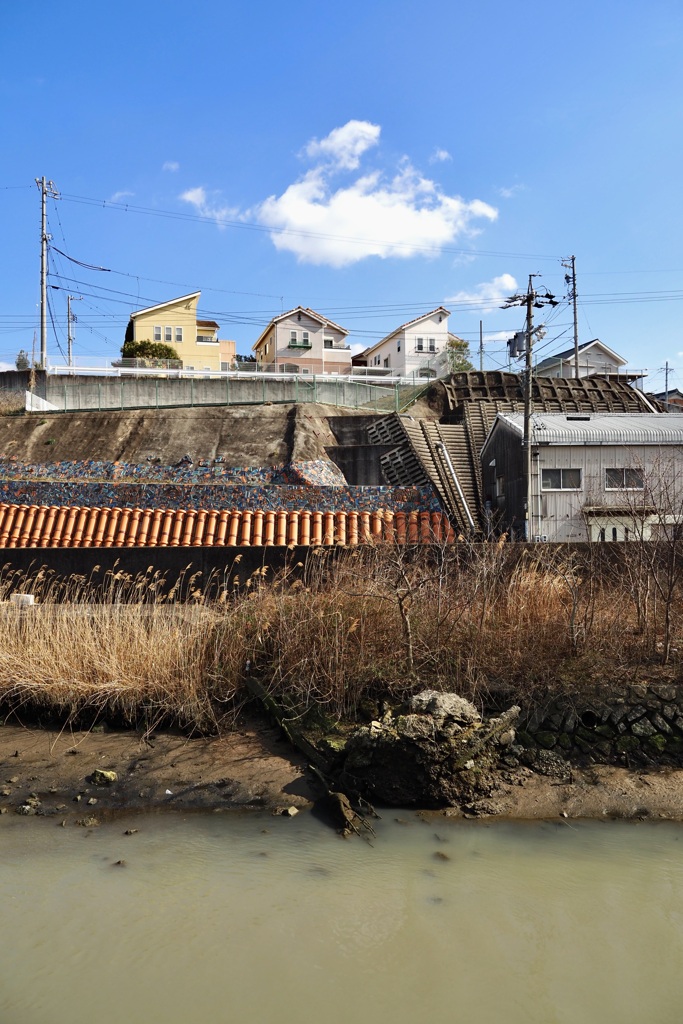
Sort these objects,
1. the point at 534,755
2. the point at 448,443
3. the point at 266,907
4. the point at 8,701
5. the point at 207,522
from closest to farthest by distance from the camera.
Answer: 1. the point at 266,907
2. the point at 534,755
3. the point at 8,701
4. the point at 207,522
5. the point at 448,443

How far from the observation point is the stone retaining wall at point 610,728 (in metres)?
8.20

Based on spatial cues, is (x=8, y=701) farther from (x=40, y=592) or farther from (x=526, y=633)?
(x=526, y=633)

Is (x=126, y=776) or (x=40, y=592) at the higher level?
(x=40, y=592)

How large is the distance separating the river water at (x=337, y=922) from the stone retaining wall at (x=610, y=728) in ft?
3.26

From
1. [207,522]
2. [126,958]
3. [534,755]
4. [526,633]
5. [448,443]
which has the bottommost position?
[126,958]

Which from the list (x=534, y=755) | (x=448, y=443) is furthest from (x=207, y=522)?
(x=448, y=443)

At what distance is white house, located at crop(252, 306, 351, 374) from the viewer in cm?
6306

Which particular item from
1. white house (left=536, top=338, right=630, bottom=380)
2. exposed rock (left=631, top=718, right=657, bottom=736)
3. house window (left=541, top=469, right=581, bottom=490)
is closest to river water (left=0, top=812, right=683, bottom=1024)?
exposed rock (left=631, top=718, right=657, bottom=736)

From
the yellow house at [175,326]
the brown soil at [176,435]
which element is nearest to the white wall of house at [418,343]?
the yellow house at [175,326]

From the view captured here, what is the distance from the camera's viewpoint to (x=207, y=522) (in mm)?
14164

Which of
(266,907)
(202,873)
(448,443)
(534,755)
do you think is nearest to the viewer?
(266,907)

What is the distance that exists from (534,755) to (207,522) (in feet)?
25.4

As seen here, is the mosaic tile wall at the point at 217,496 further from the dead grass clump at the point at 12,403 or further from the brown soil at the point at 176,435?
the dead grass clump at the point at 12,403

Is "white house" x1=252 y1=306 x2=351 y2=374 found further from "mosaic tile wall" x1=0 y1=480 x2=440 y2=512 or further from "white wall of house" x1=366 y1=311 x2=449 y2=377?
"mosaic tile wall" x1=0 y1=480 x2=440 y2=512
